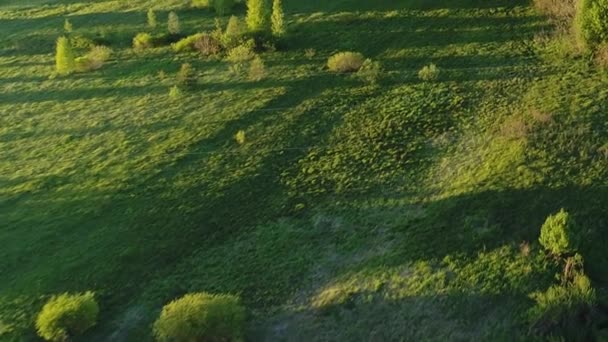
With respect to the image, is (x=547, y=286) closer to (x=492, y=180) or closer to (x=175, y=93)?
(x=492, y=180)

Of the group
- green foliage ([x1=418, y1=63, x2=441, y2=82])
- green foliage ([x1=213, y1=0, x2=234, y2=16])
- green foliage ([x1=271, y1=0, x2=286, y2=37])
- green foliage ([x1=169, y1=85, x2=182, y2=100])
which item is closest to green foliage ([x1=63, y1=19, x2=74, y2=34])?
green foliage ([x1=213, y1=0, x2=234, y2=16])

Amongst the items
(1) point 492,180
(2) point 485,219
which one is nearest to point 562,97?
(1) point 492,180

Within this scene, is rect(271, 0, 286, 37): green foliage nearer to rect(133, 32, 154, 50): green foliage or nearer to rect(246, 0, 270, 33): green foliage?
rect(246, 0, 270, 33): green foliage

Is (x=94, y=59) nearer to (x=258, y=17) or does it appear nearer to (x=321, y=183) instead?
(x=258, y=17)

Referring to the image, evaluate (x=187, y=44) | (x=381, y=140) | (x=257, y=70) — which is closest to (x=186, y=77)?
(x=257, y=70)

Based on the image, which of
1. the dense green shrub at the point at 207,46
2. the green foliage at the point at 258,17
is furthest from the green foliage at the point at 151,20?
the green foliage at the point at 258,17

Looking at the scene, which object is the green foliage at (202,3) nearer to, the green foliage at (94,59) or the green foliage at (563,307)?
the green foliage at (94,59)
